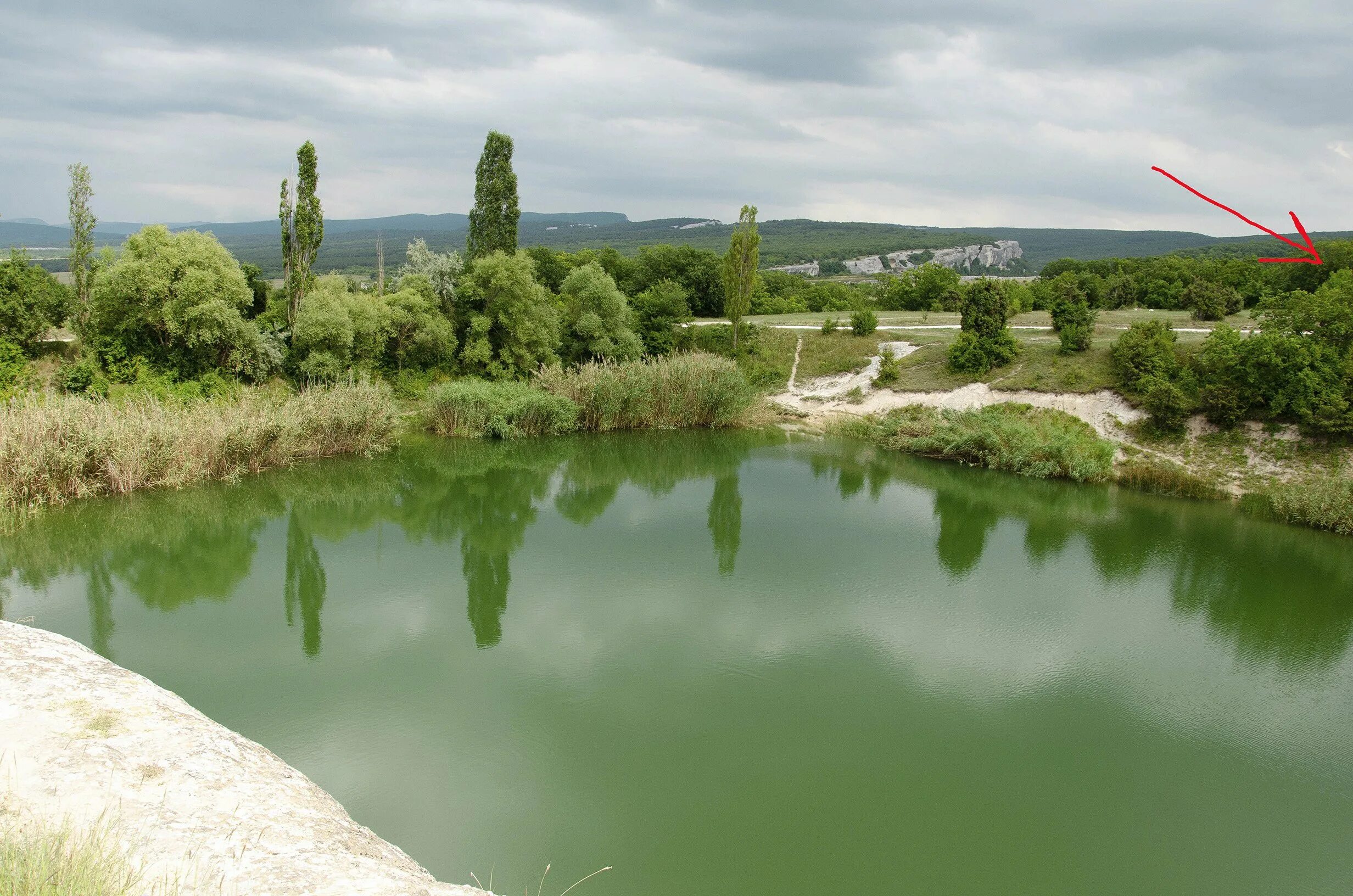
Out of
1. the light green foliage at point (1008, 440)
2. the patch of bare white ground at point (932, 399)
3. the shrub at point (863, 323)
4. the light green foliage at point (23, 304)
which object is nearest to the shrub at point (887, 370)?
the patch of bare white ground at point (932, 399)

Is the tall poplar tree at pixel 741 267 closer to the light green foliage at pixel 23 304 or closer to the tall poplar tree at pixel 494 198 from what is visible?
the tall poplar tree at pixel 494 198

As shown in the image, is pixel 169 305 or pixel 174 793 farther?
pixel 169 305

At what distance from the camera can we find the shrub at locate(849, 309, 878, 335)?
31312mm

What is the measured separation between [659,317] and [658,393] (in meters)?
7.30

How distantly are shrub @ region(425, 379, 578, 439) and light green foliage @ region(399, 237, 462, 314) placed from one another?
5.67 m

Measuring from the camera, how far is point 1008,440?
22.0m

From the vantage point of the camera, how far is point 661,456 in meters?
23.2

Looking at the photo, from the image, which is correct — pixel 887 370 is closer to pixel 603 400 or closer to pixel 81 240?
pixel 603 400

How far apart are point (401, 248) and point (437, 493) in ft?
327

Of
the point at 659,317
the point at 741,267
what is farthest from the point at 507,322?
the point at 741,267

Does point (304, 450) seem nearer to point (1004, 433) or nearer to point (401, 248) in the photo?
point (1004, 433)

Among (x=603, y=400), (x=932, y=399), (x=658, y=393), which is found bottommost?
(x=603, y=400)

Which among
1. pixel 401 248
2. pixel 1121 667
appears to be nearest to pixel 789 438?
pixel 1121 667

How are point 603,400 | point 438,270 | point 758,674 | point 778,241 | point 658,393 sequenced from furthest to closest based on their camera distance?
point 778,241 < point 438,270 < point 658,393 < point 603,400 < point 758,674
